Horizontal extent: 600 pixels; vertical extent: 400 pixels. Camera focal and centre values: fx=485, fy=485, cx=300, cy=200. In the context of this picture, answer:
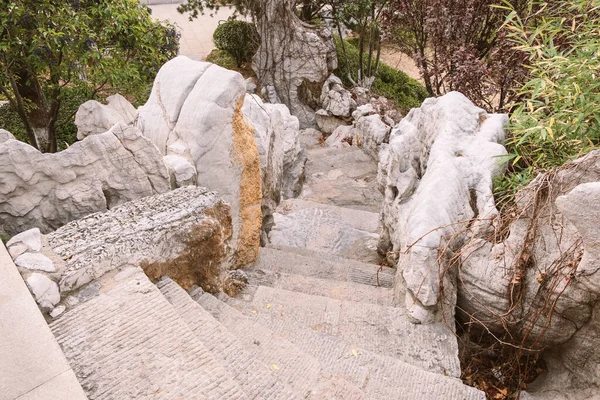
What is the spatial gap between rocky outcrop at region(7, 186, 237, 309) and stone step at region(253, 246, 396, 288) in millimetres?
973

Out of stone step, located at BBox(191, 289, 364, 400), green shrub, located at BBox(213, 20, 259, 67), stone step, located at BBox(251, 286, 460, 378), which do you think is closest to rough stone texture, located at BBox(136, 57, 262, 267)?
stone step, located at BBox(251, 286, 460, 378)

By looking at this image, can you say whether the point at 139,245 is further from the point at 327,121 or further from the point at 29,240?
the point at 327,121

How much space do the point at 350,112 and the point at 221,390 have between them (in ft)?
30.6

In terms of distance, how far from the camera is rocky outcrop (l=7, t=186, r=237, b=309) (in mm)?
2537

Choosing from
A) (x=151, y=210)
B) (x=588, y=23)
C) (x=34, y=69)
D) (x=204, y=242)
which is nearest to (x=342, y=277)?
(x=204, y=242)

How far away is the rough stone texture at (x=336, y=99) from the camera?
10.7m

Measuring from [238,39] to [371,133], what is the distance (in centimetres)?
500

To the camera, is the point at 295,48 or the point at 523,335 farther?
the point at 295,48

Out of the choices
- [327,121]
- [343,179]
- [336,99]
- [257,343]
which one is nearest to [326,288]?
[257,343]

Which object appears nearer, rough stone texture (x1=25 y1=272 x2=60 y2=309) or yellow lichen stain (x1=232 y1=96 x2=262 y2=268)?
rough stone texture (x1=25 y1=272 x2=60 y2=309)

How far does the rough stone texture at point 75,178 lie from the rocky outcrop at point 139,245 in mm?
330

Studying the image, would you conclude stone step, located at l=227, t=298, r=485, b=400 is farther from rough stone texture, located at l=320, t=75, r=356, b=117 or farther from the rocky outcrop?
rough stone texture, located at l=320, t=75, r=356, b=117

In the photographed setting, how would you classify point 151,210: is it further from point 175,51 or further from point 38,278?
point 175,51

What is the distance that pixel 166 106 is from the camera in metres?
4.25
